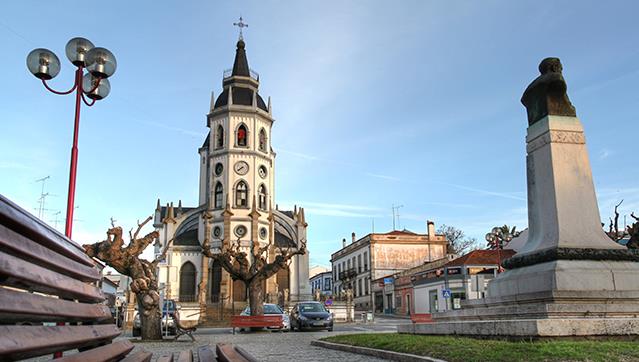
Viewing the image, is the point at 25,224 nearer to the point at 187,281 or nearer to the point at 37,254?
the point at 37,254

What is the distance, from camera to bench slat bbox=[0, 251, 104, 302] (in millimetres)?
2014

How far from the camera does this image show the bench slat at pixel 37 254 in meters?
2.08

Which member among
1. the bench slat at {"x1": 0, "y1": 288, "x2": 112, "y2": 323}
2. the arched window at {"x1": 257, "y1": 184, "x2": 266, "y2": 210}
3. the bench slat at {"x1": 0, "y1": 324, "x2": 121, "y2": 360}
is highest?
the arched window at {"x1": 257, "y1": 184, "x2": 266, "y2": 210}

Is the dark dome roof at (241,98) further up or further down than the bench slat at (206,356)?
further up

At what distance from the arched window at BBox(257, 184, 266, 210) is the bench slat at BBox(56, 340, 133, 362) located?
47.9m

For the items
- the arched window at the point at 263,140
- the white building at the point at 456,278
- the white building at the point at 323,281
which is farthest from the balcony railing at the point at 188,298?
the white building at the point at 323,281

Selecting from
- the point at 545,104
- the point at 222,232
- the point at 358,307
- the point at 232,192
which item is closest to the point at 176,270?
the point at 222,232

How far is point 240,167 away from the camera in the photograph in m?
52.2

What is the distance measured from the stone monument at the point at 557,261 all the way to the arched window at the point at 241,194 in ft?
135

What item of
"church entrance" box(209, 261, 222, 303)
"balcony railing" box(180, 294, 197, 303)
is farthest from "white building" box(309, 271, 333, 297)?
"balcony railing" box(180, 294, 197, 303)

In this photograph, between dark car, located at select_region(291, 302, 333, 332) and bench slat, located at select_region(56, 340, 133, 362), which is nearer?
bench slat, located at select_region(56, 340, 133, 362)

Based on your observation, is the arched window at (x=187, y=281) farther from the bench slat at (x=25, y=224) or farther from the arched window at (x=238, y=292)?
the bench slat at (x=25, y=224)

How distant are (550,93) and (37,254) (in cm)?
1040

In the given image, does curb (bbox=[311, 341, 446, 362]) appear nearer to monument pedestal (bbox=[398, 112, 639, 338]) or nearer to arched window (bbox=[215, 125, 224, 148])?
monument pedestal (bbox=[398, 112, 639, 338])
